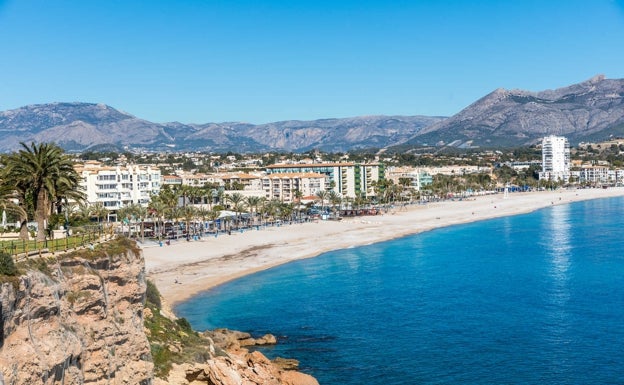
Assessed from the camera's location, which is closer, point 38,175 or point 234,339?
point 38,175

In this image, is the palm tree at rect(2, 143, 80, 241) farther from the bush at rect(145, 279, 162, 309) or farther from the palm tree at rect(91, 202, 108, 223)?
the palm tree at rect(91, 202, 108, 223)

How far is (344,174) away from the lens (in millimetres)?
156000

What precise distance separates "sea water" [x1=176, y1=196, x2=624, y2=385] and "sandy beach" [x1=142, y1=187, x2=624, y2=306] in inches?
115

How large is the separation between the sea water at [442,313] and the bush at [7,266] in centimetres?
1832

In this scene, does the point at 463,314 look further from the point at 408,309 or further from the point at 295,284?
the point at 295,284

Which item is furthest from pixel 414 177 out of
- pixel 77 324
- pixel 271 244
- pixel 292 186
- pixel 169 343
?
pixel 77 324

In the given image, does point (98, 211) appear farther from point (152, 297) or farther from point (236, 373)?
point (236, 373)

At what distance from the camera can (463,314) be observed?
45.9m

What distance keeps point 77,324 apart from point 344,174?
135 meters

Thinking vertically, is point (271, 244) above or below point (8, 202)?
below

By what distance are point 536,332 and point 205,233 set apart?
181ft

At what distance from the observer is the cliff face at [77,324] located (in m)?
18.0

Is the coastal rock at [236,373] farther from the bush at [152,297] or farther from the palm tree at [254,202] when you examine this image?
the palm tree at [254,202]

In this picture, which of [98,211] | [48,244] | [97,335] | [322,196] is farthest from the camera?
[322,196]
